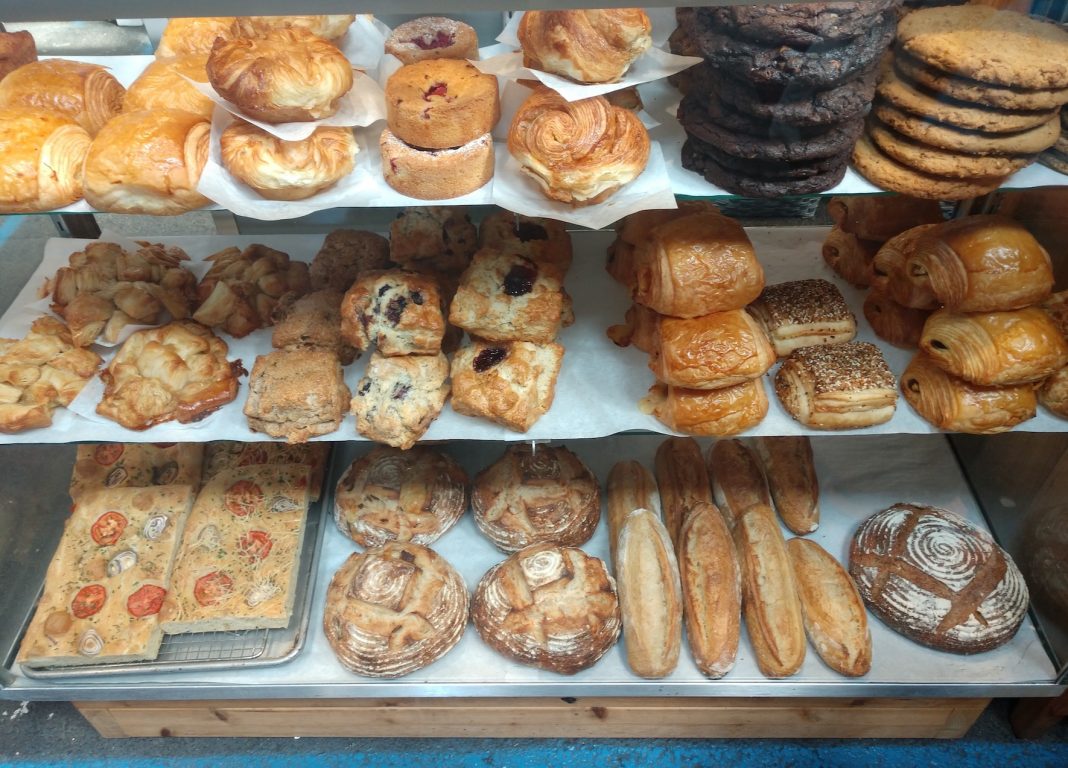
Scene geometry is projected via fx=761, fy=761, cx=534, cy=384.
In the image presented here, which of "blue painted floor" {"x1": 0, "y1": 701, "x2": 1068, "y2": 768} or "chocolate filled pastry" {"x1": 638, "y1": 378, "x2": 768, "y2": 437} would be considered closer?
"chocolate filled pastry" {"x1": 638, "y1": 378, "x2": 768, "y2": 437}

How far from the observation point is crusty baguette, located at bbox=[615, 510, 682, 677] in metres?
2.35

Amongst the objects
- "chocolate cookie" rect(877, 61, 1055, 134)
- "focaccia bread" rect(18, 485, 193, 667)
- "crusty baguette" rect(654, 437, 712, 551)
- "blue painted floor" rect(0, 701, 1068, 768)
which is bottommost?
"blue painted floor" rect(0, 701, 1068, 768)

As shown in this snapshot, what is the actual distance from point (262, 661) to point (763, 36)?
7.38 feet

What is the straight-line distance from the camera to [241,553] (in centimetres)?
255

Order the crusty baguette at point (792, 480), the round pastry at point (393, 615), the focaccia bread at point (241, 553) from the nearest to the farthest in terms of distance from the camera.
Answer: the round pastry at point (393, 615), the focaccia bread at point (241, 553), the crusty baguette at point (792, 480)

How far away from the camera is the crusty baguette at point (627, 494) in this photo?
2.65 m

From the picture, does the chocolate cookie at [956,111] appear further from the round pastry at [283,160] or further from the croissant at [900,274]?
the round pastry at [283,160]

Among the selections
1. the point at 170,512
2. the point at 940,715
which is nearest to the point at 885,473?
the point at 940,715

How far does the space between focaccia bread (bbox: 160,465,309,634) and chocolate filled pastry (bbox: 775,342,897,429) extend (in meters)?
1.67

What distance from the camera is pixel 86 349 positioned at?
2.30m

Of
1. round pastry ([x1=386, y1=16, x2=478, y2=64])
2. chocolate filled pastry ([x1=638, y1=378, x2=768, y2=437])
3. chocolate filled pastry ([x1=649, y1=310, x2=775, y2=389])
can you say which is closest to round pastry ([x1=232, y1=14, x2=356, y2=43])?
round pastry ([x1=386, y1=16, x2=478, y2=64])

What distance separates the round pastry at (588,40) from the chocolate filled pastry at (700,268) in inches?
18.3

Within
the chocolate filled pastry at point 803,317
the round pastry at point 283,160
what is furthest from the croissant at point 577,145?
the chocolate filled pastry at point 803,317

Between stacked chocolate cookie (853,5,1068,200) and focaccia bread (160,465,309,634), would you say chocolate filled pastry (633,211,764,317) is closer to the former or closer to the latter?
stacked chocolate cookie (853,5,1068,200)
